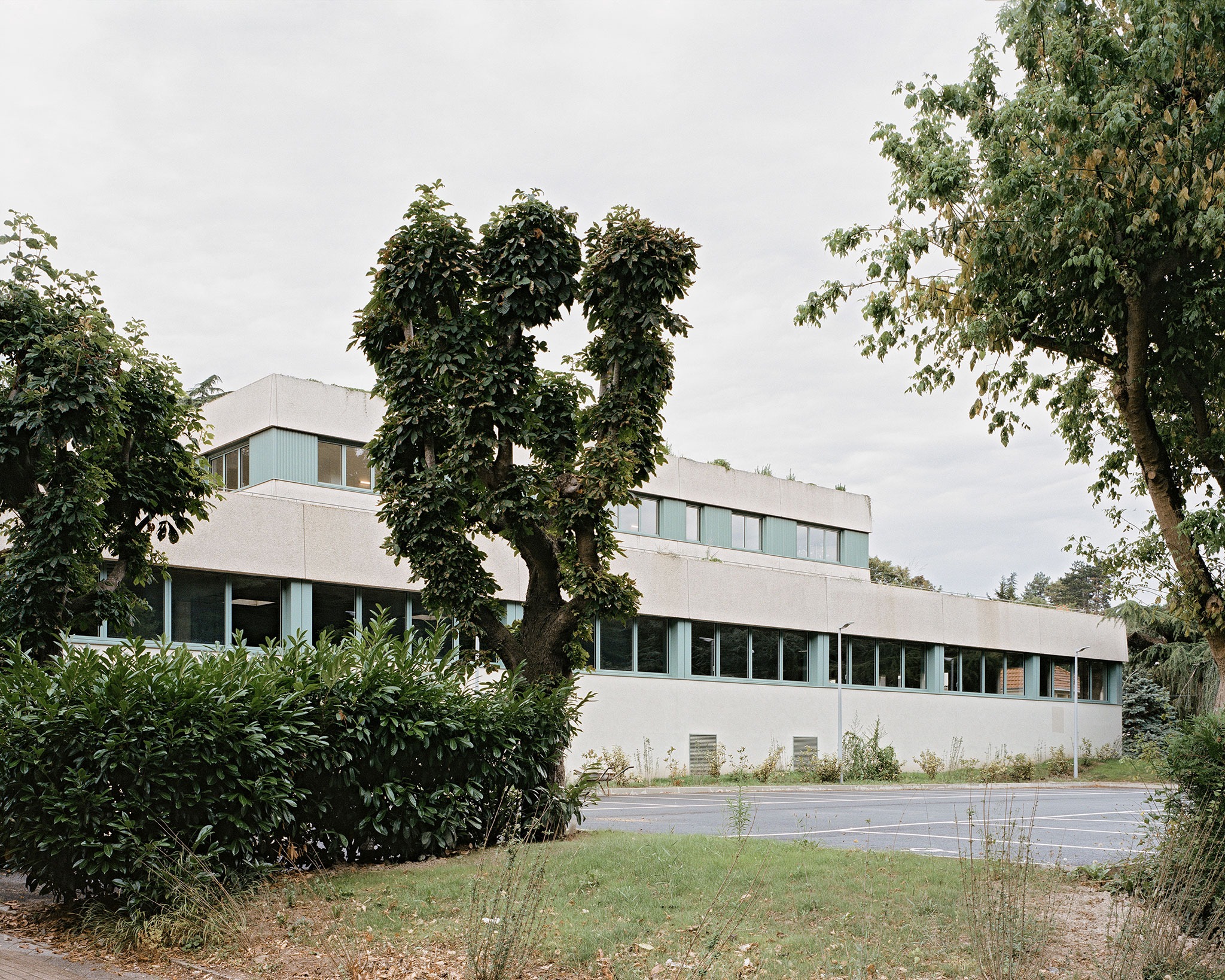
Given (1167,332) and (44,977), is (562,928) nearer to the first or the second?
(44,977)

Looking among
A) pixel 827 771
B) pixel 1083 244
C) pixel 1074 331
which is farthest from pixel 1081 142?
pixel 827 771

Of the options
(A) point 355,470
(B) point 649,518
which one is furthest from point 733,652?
(A) point 355,470

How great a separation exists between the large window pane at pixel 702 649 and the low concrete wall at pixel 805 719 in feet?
1.51

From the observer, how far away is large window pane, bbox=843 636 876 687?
37.2 metres

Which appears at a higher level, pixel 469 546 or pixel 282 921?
pixel 469 546

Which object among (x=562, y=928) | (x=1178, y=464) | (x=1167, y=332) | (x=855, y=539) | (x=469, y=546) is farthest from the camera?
(x=855, y=539)

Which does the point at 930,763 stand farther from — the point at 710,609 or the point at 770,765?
the point at 710,609

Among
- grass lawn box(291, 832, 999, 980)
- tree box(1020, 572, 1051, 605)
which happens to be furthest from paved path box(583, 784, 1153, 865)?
tree box(1020, 572, 1051, 605)

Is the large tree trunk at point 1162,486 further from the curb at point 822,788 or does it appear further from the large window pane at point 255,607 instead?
the large window pane at point 255,607

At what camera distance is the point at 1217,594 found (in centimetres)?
998

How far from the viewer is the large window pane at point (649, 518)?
1422 inches

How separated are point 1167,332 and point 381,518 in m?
8.57

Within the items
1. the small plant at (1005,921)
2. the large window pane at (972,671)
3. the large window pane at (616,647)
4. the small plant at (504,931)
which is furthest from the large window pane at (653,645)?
the small plant at (1005,921)

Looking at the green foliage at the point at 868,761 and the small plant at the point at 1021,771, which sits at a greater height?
the green foliage at the point at 868,761
